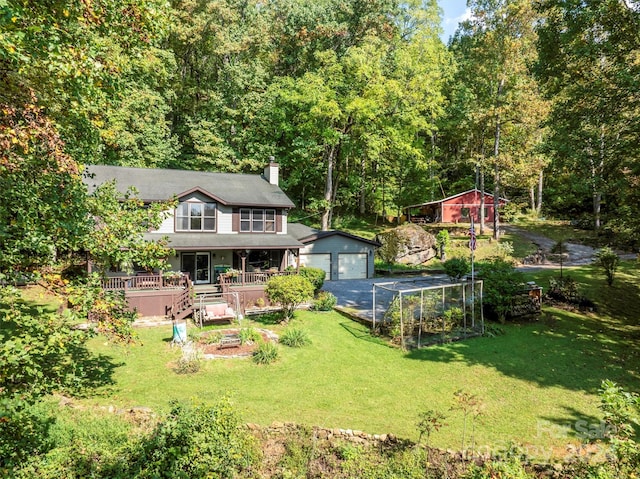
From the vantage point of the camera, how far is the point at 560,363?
11.8m

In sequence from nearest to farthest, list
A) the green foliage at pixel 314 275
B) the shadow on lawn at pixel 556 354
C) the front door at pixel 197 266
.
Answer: the shadow on lawn at pixel 556 354, the green foliage at pixel 314 275, the front door at pixel 197 266

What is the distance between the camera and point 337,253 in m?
26.5

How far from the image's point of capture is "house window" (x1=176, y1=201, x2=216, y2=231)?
19.9 meters

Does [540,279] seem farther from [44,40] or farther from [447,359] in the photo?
[44,40]

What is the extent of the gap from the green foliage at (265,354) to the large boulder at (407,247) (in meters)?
19.4

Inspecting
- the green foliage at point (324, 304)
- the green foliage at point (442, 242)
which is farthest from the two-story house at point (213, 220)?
the green foliage at point (442, 242)

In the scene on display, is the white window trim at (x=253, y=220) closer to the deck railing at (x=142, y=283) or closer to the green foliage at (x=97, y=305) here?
the deck railing at (x=142, y=283)

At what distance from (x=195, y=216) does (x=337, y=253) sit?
35.9ft

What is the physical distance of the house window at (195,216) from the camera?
1989 centimetres

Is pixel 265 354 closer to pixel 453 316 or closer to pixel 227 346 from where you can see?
pixel 227 346

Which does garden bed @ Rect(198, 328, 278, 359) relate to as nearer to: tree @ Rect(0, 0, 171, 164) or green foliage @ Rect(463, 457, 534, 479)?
tree @ Rect(0, 0, 171, 164)

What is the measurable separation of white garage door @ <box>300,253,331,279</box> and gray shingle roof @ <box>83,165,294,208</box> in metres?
5.13

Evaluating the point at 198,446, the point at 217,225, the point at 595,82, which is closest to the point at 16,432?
the point at 198,446

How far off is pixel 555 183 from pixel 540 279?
27.8m
